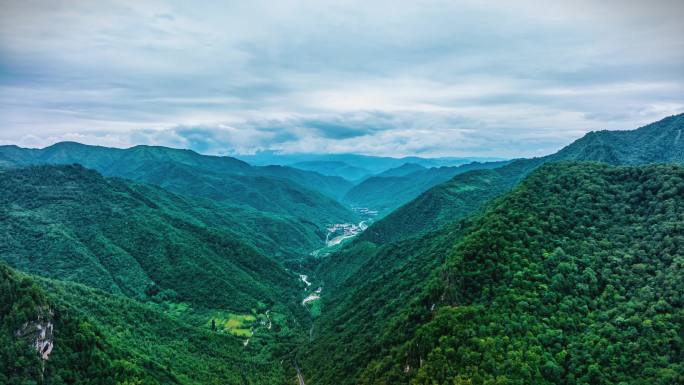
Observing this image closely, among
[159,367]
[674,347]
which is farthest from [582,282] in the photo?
[159,367]

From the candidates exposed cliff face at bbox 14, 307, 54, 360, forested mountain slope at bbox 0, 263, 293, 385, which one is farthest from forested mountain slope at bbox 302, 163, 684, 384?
exposed cliff face at bbox 14, 307, 54, 360

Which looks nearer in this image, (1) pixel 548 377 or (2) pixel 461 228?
(1) pixel 548 377

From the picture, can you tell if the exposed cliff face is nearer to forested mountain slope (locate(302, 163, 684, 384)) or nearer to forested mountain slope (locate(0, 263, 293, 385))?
forested mountain slope (locate(0, 263, 293, 385))

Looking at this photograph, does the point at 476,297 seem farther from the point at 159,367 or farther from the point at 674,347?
the point at 159,367

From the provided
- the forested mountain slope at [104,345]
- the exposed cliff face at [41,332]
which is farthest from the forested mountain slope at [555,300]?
the exposed cliff face at [41,332]

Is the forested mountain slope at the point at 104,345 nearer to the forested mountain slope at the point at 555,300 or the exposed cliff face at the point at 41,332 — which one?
the exposed cliff face at the point at 41,332

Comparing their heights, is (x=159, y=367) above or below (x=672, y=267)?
below
